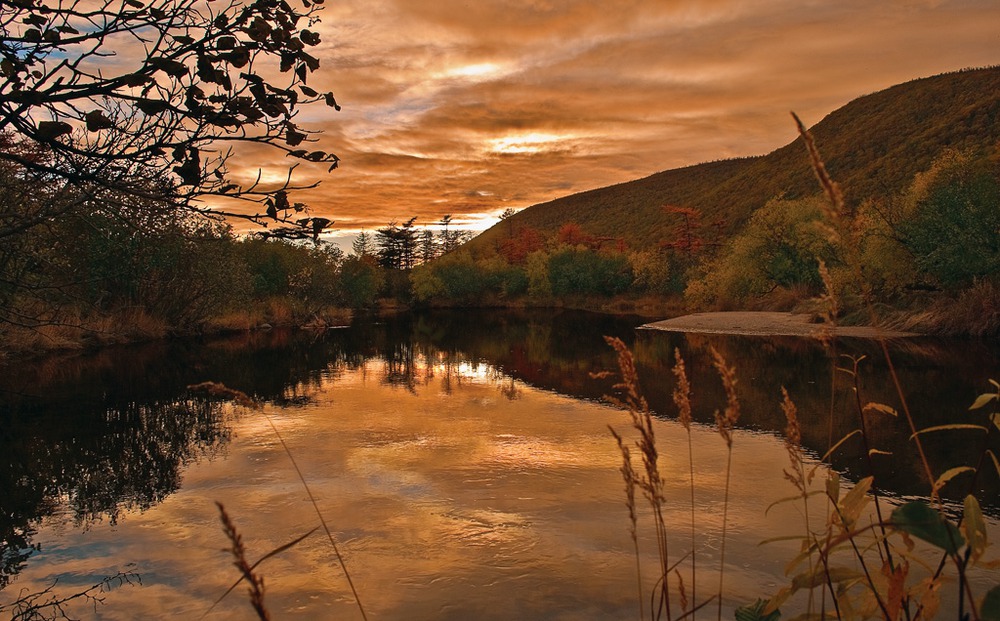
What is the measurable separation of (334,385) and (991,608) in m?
16.2

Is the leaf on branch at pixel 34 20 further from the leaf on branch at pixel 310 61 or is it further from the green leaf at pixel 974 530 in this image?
the green leaf at pixel 974 530

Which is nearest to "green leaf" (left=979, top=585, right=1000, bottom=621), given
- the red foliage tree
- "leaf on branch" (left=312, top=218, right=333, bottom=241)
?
"leaf on branch" (left=312, top=218, right=333, bottom=241)

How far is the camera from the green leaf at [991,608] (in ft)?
4.73

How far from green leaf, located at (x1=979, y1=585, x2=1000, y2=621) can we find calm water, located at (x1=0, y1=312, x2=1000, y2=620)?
1.94 feet

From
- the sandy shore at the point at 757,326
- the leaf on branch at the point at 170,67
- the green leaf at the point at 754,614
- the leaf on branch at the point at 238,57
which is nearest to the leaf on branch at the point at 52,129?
the leaf on branch at the point at 170,67

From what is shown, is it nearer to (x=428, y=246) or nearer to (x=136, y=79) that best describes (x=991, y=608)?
(x=136, y=79)

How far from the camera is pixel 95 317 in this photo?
27703 mm

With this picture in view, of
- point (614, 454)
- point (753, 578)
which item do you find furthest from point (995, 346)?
point (753, 578)

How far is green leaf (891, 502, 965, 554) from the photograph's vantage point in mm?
1525

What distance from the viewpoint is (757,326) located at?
31.5 meters

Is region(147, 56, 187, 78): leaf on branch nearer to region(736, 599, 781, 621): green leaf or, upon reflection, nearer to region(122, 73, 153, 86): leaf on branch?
region(122, 73, 153, 86): leaf on branch

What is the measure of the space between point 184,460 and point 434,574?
5872mm

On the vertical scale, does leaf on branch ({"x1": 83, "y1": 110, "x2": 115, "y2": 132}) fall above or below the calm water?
above

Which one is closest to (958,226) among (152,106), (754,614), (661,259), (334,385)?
(334,385)
